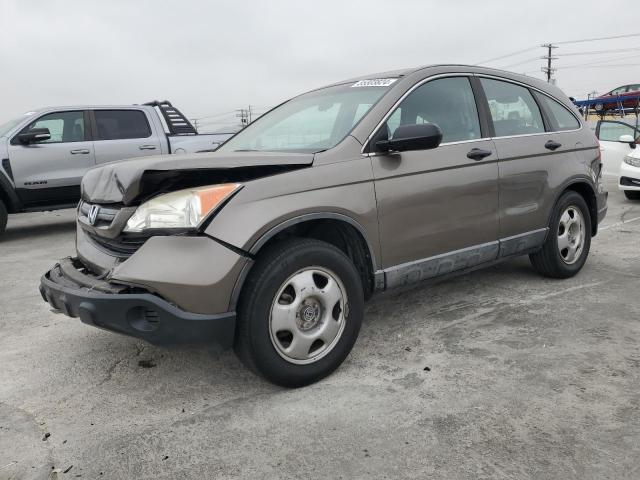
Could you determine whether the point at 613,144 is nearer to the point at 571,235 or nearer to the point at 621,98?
the point at 571,235

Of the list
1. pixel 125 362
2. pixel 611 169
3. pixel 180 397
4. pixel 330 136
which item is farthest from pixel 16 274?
pixel 611 169

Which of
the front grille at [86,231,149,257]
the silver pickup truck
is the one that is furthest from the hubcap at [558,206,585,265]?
the silver pickup truck

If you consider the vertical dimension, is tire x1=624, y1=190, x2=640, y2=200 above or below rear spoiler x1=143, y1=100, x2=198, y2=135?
below

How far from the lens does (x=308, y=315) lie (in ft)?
8.96

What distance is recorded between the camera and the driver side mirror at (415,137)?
2961 mm

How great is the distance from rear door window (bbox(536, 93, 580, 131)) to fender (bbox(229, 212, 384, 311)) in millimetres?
2339

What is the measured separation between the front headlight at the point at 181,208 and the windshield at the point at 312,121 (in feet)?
2.56

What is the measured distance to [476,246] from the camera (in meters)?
3.63

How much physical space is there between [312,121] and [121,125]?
569cm

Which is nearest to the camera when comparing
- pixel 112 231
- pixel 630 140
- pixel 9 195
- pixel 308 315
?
pixel 112 231

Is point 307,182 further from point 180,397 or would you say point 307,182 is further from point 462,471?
point 462,471

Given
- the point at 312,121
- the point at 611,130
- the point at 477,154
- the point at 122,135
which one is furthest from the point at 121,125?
the point at 611,130

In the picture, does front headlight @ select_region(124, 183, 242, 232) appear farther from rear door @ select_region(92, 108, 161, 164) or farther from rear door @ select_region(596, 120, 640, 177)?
rear door @ select_region(596, 120, 640, 177)

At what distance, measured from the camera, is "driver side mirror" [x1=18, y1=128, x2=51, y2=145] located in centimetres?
739
